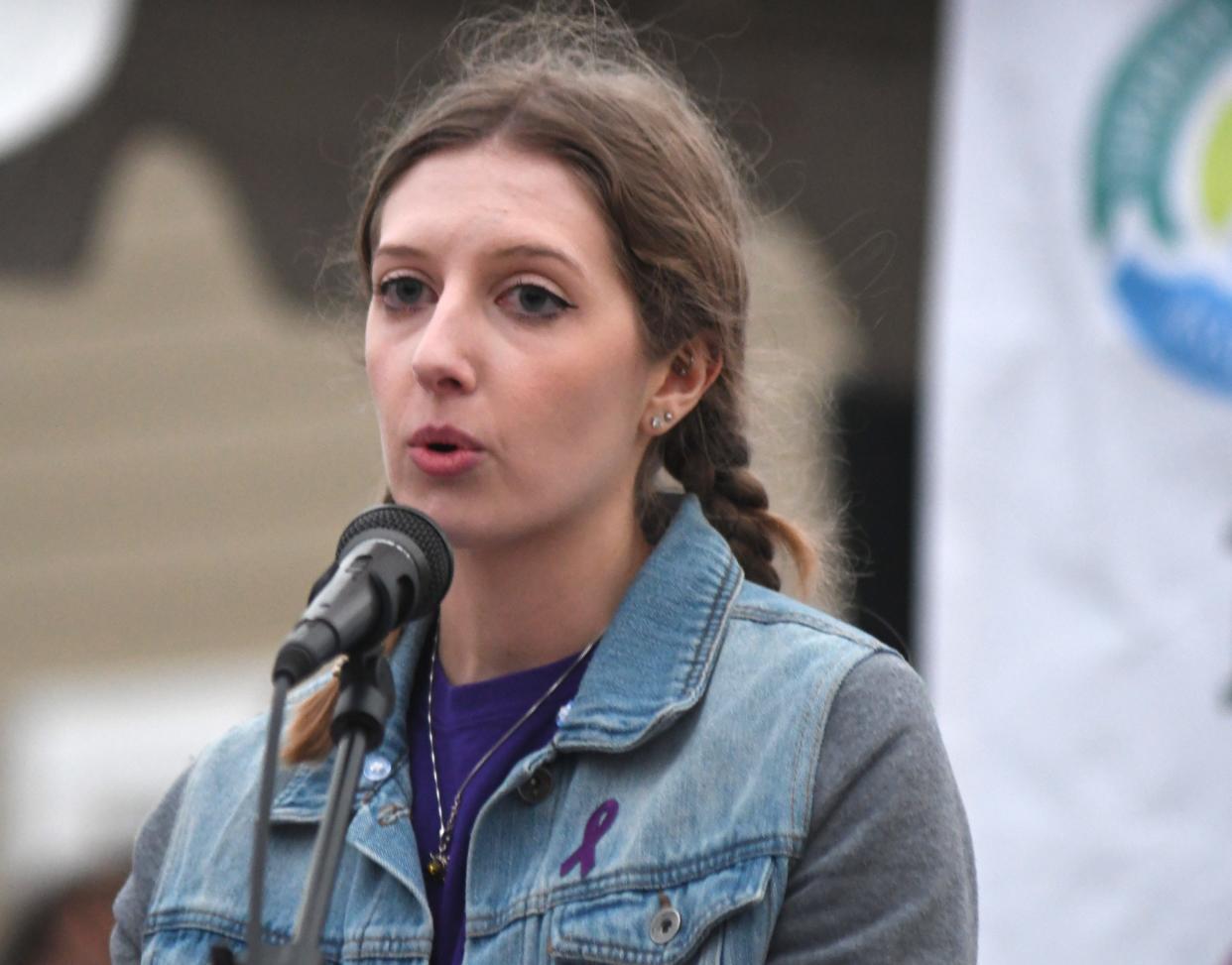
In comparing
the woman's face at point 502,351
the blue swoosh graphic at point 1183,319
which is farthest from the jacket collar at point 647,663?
the blue swoosh graphic at point 1183,319

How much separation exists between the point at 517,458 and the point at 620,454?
179mm

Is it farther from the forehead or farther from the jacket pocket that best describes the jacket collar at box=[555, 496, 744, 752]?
the forehead

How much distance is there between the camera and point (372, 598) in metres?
1.65

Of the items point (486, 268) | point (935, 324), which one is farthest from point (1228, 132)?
point (486, 268)

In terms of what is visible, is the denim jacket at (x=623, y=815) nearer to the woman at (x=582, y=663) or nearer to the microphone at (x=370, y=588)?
Answer: the woman at (x=582, y=663)

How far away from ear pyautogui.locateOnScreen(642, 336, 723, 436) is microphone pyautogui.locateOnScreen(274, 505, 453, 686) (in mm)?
583

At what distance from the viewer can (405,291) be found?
2201mm

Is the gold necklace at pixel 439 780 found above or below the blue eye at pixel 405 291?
below

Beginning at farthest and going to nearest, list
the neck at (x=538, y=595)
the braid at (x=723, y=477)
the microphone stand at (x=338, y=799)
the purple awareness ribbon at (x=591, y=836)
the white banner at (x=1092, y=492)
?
1. the white banner at (x=1092, y=492)
2. the braid at (x=723, y=477)
3. the neck at (x=538, y=595)
4. the purple awareness ribbon at (x=591, y=836)
5. the microphone stand at (x=338, y=799)

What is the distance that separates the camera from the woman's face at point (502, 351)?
2.09m

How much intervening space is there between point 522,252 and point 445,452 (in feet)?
0.79

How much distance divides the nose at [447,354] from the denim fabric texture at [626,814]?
13.8 inches

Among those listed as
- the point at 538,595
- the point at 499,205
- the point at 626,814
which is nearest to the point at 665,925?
the point at 626,814

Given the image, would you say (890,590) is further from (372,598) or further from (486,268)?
(372,598)
